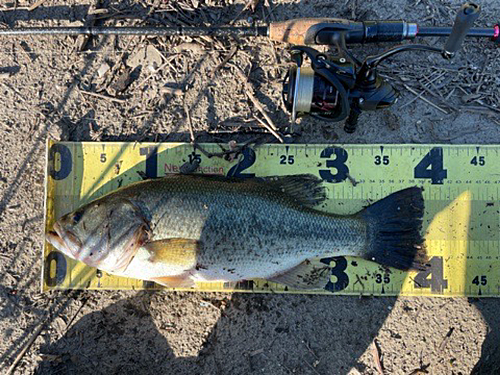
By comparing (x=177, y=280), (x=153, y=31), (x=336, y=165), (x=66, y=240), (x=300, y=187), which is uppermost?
(x=153, y=31)

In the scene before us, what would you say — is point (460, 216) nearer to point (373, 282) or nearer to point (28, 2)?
point (373, 282)

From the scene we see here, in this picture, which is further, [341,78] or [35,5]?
[35,5]

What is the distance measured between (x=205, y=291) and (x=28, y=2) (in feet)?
11.0

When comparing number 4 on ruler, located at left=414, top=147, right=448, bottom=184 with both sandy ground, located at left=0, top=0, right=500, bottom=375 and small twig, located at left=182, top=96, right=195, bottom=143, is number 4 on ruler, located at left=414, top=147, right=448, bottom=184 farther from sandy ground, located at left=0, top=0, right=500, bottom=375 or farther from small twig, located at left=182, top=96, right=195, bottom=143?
small twig, located at left=182, top=96, right=195, bottom=143

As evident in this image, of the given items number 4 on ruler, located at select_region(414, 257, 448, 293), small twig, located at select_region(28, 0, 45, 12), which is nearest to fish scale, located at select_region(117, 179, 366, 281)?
number 4 on ruler, located at select_region(414, 257, 448, 293)

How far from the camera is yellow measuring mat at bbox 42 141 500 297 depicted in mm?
3387

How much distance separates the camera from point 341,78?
2947 mm

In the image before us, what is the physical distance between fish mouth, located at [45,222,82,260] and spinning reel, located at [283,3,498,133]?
202cm

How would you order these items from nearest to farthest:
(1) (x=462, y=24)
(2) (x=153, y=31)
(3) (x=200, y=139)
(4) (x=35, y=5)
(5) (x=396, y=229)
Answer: (1) (x=462, y=24)
(5) (x=396, y=229)
(2) (x=153, y=31)
(3) (x=200, y=139)
(4) (x=35, y=5)

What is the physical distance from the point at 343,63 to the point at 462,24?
0.83 meters

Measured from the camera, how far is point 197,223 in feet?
9.80

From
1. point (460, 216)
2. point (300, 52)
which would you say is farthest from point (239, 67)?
point (460, 216)

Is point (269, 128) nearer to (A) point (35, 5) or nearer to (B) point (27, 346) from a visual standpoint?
(A) point (35, 5)

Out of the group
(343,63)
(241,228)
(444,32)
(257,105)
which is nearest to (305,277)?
(241,228)
